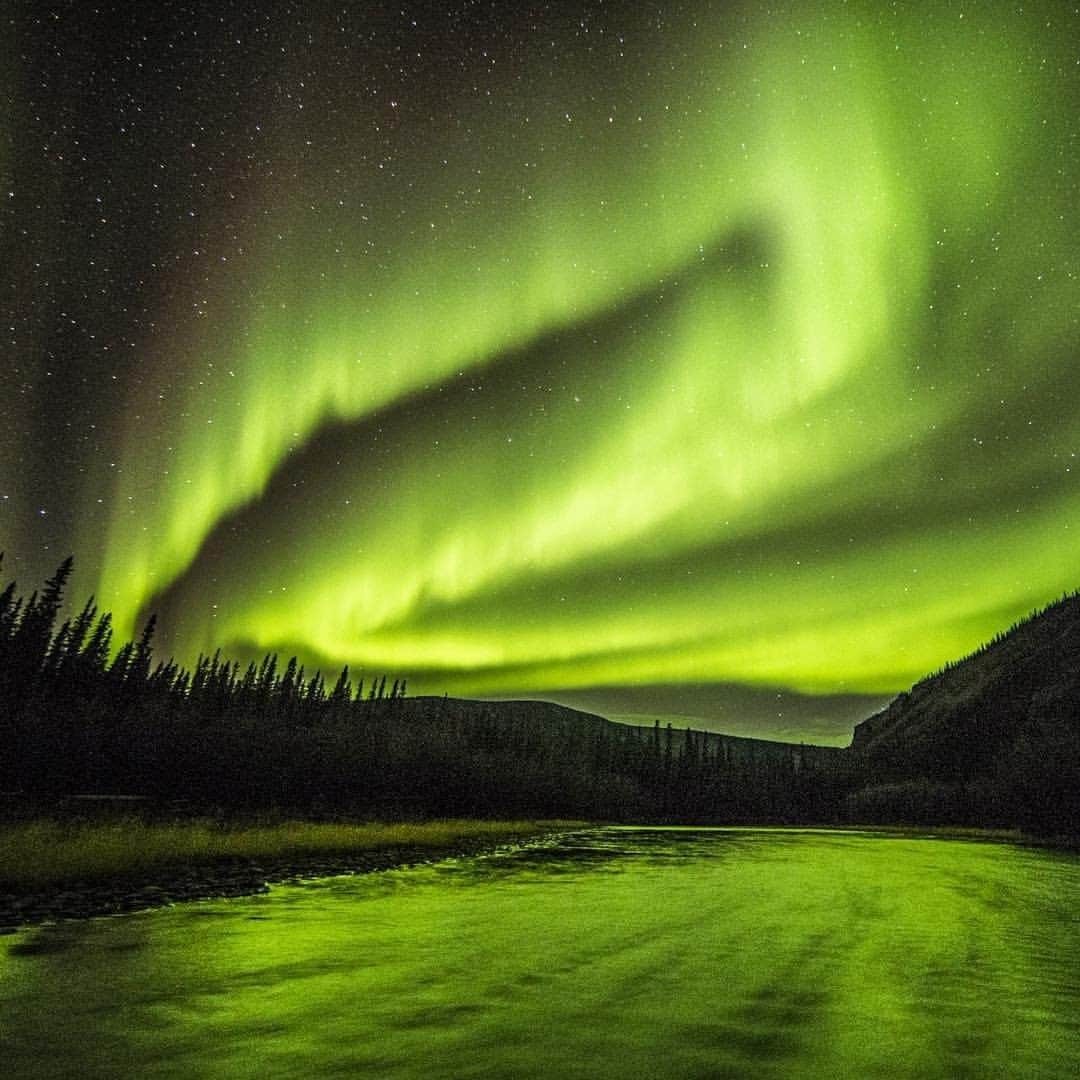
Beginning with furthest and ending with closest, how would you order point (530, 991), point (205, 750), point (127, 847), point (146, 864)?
point (205, 750)
point (127, 847)
point (146, 864)
point (530, 991)

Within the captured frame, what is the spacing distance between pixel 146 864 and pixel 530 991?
20817 millimetres

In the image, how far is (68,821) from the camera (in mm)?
41719

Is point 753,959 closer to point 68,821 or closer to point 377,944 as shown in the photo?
point 377,944

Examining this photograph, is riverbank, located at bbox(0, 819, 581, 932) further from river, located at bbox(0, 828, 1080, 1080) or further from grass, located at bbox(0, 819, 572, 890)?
river, located at bbox(0, 828, 1080, 1080)

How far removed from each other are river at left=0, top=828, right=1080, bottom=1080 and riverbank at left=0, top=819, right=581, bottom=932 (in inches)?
75.1

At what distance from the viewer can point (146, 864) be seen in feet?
92.9

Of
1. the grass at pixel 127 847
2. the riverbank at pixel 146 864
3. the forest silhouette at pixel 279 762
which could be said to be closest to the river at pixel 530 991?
the riverbank at pixel 146 864

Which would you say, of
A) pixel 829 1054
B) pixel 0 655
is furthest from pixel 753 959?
pixel 0 655

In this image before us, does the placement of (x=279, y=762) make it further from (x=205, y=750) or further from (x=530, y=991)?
(x=530, y=991)

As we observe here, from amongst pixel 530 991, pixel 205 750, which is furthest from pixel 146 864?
pixel 205 750

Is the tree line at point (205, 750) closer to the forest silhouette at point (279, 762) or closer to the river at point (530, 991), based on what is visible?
the forest silhouette at point (279, 762)

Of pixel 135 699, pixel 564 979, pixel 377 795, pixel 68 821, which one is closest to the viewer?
pixel 564 979

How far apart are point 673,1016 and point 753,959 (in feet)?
20.3

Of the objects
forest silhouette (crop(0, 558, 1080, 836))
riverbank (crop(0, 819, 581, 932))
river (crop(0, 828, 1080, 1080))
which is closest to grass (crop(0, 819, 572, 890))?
riverbank (crop(0, 819, 581, 932))
